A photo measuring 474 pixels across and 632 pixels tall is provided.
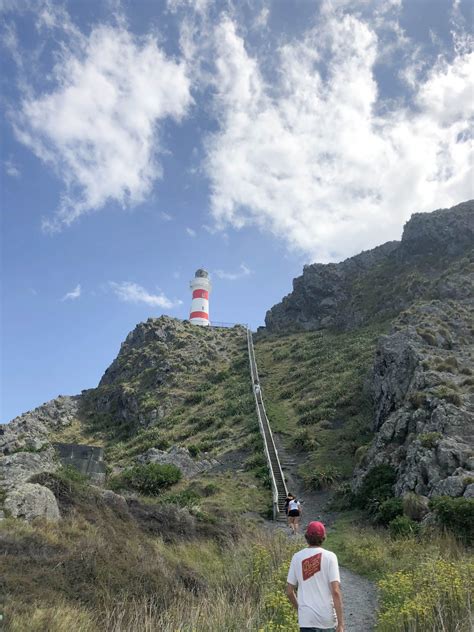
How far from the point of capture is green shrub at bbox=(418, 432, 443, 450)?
1616cm

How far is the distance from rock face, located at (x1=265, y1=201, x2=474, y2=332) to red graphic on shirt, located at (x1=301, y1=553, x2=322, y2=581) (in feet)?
144

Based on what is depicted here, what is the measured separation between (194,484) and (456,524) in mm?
14913

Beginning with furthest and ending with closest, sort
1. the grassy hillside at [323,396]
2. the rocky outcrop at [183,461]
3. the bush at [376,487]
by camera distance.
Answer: the rocky outcrop at [183,461]
the grassy hillside at [323,396]
the bush at [376,487]

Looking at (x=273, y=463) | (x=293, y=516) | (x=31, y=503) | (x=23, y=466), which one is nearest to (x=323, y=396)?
(x=273, y=463)

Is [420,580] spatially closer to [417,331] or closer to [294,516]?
[294,516]

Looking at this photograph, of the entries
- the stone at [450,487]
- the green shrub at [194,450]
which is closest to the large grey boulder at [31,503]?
the stone at [450,487]

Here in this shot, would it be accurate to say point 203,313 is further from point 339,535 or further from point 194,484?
point 339,535

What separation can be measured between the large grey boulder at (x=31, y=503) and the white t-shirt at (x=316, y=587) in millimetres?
7218

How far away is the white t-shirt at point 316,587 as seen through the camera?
188 inches

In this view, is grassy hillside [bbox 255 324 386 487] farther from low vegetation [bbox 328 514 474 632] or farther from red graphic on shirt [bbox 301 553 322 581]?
red graphic on shirt [bbox 301 553 322 581]

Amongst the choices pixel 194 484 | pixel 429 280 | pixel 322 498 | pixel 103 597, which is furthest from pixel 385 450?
pixel 429 280

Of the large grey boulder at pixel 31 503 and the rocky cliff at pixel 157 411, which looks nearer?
the large grey boulder at pixel 31 503

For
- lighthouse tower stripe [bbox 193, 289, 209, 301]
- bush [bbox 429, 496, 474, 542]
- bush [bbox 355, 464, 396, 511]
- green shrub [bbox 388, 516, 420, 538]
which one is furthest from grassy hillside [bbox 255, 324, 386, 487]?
lighthouse tower stripe [bbox 193, 289, 209, 301]

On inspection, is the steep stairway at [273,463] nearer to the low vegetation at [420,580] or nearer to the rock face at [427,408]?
the rock face at [427,408]
